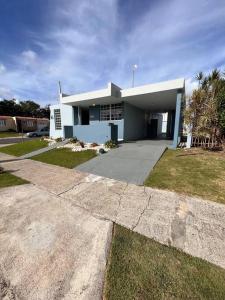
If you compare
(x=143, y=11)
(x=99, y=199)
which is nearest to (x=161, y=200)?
(x=99, y=199)

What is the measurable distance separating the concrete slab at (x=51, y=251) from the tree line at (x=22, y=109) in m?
51.8

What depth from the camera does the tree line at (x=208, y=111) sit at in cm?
881

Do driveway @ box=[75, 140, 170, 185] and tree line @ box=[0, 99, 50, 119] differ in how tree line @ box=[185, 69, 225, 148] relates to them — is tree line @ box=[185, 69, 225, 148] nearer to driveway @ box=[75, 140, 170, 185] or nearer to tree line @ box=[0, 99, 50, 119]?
driveway @ box=[75, 140, 170, 185]

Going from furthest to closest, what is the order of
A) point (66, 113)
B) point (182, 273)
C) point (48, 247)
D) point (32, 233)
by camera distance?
point (66, 113)
point (32, 233)
point (48, 247)
point (182, 273)

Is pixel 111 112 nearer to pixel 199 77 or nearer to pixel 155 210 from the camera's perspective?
pixel 199 77

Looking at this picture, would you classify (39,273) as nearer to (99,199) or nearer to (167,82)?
(99,199)

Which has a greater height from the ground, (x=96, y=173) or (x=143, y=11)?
(x=143, y=11)

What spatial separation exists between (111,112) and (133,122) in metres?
2.53

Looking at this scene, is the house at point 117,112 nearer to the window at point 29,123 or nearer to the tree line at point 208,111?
the tree line at point 208,111

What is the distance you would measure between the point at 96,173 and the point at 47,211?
2768 mm

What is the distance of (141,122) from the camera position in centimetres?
1739

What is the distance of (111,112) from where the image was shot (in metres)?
14.2

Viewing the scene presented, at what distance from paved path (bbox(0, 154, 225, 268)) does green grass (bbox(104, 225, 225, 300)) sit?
217mm

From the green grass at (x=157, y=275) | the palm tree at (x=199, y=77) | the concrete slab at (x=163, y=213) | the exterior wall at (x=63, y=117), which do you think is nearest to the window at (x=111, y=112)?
the exterior wall at (x=63, y=117)
